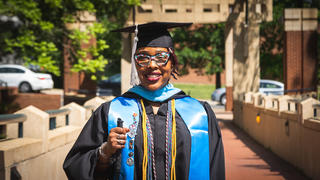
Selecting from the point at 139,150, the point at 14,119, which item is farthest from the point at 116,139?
the point at 14,119

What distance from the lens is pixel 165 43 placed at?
2750 mm

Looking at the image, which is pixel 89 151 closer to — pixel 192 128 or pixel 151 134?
pixel 151 134

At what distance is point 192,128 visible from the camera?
2570mm

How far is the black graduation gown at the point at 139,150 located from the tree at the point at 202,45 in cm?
2127

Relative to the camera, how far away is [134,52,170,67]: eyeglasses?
260cm

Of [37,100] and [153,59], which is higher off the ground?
[153,59]

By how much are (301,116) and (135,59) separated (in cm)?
481

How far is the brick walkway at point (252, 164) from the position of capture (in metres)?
6.43

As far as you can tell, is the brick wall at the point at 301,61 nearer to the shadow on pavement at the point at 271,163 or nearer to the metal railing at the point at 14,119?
the shadow on pavement at the point at 271,163

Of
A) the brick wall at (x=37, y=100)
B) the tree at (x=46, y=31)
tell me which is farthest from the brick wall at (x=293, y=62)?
the brick wall at (x=37, y=100)

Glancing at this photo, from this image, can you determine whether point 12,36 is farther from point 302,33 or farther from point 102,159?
point 302,33

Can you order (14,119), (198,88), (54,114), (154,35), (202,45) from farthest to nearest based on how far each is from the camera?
(198,88)
(202,45)
(54,114)
(14,119)
(154,35)

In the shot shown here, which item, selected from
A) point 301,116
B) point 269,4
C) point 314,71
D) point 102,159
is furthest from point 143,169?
point 314,71

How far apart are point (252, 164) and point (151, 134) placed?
5488mm
